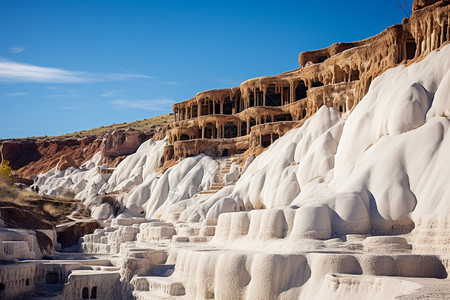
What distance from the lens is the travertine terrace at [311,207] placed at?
1015 inches

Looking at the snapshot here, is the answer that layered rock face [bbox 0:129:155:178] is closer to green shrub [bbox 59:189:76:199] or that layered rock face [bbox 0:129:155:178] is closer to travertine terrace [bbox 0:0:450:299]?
green shrub [bbox 59:189:76:199]

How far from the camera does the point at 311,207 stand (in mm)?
30859

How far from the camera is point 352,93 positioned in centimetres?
4728

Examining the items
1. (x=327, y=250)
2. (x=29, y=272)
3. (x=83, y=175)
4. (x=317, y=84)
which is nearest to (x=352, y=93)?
(x=317, y=84)

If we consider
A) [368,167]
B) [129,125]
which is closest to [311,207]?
[368,167]

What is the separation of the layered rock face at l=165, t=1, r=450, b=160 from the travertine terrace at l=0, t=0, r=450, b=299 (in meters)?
0.16

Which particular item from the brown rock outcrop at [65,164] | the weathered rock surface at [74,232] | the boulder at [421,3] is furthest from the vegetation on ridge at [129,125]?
the boulder at [421,3]

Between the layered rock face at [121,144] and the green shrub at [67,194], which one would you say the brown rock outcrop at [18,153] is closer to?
the layered rock face at [121,144]

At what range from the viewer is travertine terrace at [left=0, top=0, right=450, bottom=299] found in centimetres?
2578

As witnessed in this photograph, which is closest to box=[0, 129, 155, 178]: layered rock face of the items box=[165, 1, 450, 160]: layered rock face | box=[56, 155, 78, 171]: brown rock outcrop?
box=[56, 155, 78, 171]: brown rock outcrop

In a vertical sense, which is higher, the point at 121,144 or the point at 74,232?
the point at 121,144

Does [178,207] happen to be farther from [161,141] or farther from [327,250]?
[327,250]

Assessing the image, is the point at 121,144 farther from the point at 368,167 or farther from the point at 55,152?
the point at 368,167

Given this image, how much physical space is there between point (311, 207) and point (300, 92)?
3489 cm
